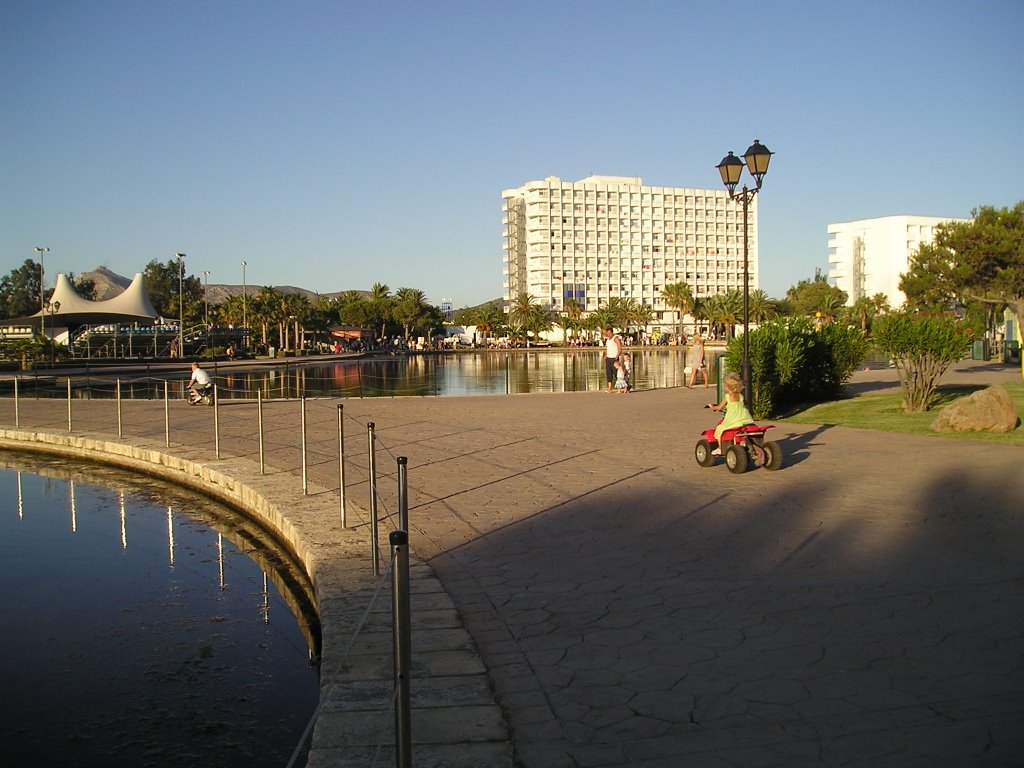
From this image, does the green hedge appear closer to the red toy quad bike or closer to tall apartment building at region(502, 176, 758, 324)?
the red toy quad bike

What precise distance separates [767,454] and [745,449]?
0.38 metres

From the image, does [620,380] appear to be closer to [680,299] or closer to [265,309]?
[265,309]

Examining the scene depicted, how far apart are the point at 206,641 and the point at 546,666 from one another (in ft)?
9.83

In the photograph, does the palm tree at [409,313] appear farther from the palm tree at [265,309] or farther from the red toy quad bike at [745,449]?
the red toy quad bike at [745,449]

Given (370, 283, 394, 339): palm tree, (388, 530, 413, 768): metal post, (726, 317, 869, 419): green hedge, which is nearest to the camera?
(388, 530, 413, 768): metal post

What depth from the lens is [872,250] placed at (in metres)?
140

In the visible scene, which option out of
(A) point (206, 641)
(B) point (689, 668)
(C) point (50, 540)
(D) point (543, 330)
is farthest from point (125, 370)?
(D) point (543, 330)

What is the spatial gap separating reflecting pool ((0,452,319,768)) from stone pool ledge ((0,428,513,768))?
51cm

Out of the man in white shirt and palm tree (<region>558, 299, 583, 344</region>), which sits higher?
palm tree (<region>558, 299, 583, 344</region>)

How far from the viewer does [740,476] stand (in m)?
10.4

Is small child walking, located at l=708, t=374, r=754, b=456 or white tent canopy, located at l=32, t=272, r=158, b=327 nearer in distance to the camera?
small child walking, located at l=708, t=374, r=754, b=456

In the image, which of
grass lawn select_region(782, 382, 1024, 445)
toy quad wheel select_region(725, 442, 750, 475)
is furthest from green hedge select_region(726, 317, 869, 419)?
toy quad wheel select_region(725, 442, 750, 475)

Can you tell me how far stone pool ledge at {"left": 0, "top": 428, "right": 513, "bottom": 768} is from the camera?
3604mm

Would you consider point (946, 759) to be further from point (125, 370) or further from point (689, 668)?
point (125, 370)
